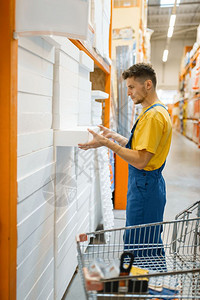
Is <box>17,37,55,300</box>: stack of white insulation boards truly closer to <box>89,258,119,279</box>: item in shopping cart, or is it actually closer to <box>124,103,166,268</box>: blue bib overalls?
<box>89,258,119,279</box>: item in shopping cart

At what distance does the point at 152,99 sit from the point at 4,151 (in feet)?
4.21

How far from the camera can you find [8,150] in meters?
1.32

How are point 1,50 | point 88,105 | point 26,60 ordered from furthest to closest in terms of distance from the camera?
point 88,105, point 26,60, point 1,50

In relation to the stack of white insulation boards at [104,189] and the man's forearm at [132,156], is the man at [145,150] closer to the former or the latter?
the man's forearm at [132,156]

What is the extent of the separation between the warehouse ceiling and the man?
13470 millimetres

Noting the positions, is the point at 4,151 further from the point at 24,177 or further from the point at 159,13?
the point at 159,13

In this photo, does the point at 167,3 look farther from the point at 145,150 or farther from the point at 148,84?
the point at 145,150

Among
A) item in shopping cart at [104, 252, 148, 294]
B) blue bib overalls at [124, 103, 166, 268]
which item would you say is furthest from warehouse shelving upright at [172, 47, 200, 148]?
item in shopping cart at [104, 252, 148, 294]

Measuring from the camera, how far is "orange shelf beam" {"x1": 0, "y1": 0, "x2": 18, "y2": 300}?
4.19 ft

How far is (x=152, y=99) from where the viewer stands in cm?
222

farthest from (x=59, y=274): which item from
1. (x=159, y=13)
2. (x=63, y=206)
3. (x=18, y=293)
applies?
(x=159, y=13)

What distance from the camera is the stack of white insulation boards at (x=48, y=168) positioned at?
4.96 ft

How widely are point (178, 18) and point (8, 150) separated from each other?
18600 millimetres

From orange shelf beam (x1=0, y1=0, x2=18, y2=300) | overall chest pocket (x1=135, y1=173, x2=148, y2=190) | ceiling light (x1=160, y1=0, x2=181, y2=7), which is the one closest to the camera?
orange shelf beam (x1=0, y1=0, x2=18, y2=300)
